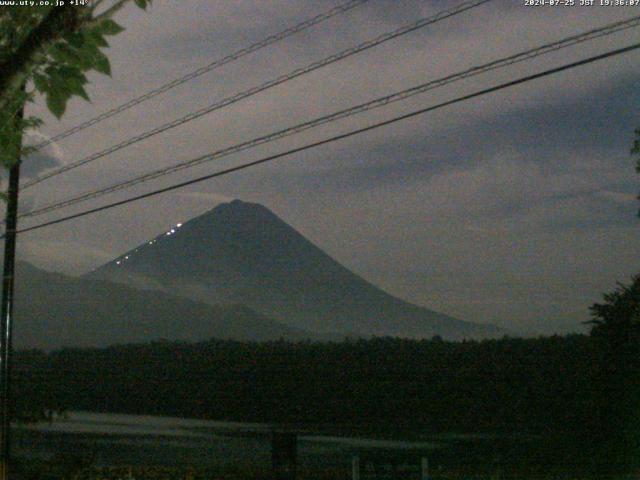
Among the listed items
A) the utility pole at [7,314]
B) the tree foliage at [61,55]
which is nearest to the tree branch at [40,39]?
the tree foliage at [61,55]

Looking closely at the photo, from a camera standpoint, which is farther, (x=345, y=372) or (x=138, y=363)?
(x=138, y=363)

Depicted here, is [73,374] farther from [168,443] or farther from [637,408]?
[637,408]

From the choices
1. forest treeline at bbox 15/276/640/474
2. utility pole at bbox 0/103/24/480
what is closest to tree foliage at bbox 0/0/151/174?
utility pole at bbox 0/103/24/480

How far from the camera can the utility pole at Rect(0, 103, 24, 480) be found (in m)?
16.2

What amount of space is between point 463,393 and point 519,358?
503cm

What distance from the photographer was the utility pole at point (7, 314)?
16.2m

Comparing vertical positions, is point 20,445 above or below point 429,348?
below

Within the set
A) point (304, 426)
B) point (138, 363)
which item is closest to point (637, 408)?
point (304, 426)

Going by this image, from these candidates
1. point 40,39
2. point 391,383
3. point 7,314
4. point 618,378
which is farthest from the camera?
point 391,383

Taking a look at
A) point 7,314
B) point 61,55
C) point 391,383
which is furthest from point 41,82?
point 391,383

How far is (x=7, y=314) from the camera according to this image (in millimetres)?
16516

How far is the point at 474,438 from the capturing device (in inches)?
1430

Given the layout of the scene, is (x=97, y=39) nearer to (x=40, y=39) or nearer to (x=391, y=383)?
(x=40, y=39)

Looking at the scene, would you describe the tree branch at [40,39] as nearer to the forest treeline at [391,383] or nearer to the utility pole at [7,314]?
the utility pole at [7,314]
